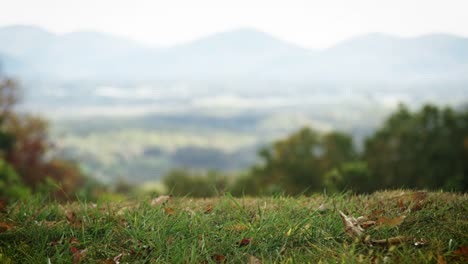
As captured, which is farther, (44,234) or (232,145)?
(232,145)

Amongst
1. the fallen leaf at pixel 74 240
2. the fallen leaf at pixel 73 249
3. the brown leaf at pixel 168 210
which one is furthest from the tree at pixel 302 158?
the fallen leaf at pixel 73 249

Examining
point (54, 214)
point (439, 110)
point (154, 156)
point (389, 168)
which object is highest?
point (54, 214)

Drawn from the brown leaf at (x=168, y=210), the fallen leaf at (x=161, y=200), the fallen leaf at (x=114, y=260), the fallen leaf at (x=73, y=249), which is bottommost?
the fallen leaf at (x=114, y=260)

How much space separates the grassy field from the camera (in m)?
2.61

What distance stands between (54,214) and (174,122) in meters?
190

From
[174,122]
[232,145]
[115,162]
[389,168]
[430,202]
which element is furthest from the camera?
[174,122]

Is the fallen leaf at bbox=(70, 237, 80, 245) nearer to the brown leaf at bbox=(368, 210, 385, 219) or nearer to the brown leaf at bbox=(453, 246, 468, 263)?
the brown leaf at bbox=(368, 210, 385, 219)

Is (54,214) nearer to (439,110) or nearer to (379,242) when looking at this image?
(379,242)

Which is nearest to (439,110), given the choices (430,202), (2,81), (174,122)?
(430,202)

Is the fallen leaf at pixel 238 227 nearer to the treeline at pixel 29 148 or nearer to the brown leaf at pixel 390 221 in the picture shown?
the brown leaf at pixel 390 221

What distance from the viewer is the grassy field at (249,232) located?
261 centimetres

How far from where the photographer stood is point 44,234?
3.00 meters

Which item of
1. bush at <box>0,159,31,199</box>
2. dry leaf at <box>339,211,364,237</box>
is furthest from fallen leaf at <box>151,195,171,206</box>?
bush at <box>0,159,31,199</box>

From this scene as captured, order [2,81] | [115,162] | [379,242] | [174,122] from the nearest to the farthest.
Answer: [379,242], [2,81], [115,162], [174,122]
